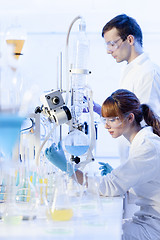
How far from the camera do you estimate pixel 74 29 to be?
6.59 meters

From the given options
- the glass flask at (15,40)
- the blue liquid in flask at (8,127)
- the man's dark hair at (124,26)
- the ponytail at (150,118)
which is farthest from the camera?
the man's dark hair at (124,26)

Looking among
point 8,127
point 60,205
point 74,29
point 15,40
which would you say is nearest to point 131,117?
point 15,40

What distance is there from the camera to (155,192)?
2252 millimetres

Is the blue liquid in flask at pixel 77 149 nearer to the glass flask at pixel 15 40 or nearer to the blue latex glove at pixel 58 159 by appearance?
the blue latex glove at pixel 58 159

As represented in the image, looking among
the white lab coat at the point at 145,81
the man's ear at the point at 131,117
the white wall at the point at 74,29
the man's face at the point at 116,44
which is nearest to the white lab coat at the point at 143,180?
the man's ear at the point at 131,117

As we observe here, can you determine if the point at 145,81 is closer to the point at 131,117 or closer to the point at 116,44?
the point at 116,44

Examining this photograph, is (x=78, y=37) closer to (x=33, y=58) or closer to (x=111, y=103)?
(x=111, y=103)

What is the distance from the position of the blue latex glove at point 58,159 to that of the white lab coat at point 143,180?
0.17 m

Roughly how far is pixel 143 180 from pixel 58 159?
0.45 meters

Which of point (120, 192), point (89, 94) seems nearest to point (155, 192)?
point (120, 192)

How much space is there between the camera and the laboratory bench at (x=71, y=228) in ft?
4.76

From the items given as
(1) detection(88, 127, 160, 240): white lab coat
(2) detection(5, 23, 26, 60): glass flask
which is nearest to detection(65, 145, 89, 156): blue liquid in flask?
(1) detection(88, 127, 160, 240): white lab coat

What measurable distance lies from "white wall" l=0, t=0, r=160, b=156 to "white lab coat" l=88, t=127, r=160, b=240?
13.8ft

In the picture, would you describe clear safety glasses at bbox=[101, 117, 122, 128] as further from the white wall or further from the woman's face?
the white wall
